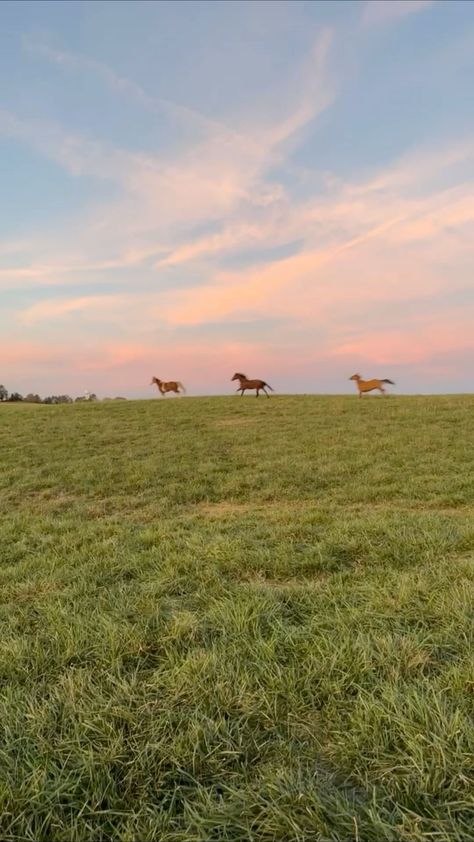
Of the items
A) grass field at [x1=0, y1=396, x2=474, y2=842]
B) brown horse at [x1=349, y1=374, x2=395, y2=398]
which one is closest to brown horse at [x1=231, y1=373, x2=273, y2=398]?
brown horse at [x1=349, y1=374, x2=395, y2=398]

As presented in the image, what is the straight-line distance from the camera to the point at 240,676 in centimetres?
283

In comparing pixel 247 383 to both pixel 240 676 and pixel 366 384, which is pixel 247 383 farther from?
pixel 240 676

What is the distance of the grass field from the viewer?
197cm

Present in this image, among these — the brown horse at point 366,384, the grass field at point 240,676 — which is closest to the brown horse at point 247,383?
the brown horse at point 366,384

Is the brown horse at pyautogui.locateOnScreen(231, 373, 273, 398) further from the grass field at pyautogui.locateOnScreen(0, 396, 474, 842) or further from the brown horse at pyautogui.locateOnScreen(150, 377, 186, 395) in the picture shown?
the grass field at pyautogui.locateOnScreen(0, 396, 474, 842)

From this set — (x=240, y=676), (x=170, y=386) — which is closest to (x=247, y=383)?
(x=170, y=386)

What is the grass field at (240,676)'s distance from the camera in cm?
197

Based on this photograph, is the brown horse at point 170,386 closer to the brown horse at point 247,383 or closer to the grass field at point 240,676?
the brown horse at point 247,383

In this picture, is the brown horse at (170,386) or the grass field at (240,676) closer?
the grass field at (240,676)

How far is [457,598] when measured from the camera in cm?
371

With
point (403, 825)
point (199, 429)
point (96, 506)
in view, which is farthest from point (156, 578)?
point (199, 429)

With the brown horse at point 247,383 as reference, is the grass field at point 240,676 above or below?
below

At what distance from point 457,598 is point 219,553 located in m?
2.56

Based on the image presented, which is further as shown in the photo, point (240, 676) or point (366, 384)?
point (366, 384)
